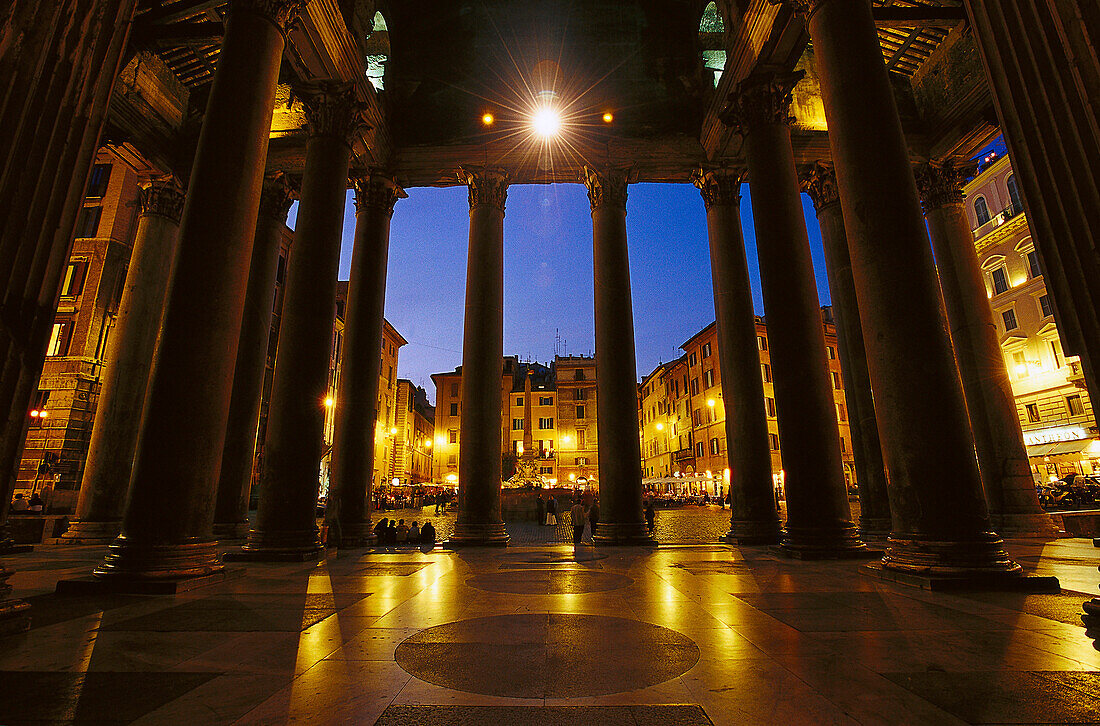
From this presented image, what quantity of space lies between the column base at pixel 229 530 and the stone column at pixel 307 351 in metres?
4.42

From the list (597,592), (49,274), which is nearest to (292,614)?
(597,592)

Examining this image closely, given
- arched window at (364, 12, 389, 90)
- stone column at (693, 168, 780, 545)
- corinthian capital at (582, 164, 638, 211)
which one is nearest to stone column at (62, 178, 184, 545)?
arched window at (364, 12, 389, 90)

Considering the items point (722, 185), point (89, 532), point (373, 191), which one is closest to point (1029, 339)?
point (722, 185)

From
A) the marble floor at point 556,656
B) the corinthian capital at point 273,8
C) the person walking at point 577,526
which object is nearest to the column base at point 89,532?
the marble floor at point 556,656

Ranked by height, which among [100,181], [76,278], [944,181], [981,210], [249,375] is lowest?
[249,375]

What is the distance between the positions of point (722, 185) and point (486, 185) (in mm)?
6908

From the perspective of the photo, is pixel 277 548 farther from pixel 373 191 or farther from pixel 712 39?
pixel 712 39

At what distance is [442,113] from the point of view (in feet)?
52.1

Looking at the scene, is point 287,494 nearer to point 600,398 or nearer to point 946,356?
point 600,398

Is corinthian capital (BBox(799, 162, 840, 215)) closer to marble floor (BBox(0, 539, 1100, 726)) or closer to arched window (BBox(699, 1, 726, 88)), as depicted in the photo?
arched window (BBox(699, 1, 726, 88))

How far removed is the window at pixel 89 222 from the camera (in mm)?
26562

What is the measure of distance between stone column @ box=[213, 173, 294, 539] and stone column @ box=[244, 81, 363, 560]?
10.3 feet

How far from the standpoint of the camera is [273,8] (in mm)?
8039

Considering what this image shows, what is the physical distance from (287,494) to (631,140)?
13209mm
